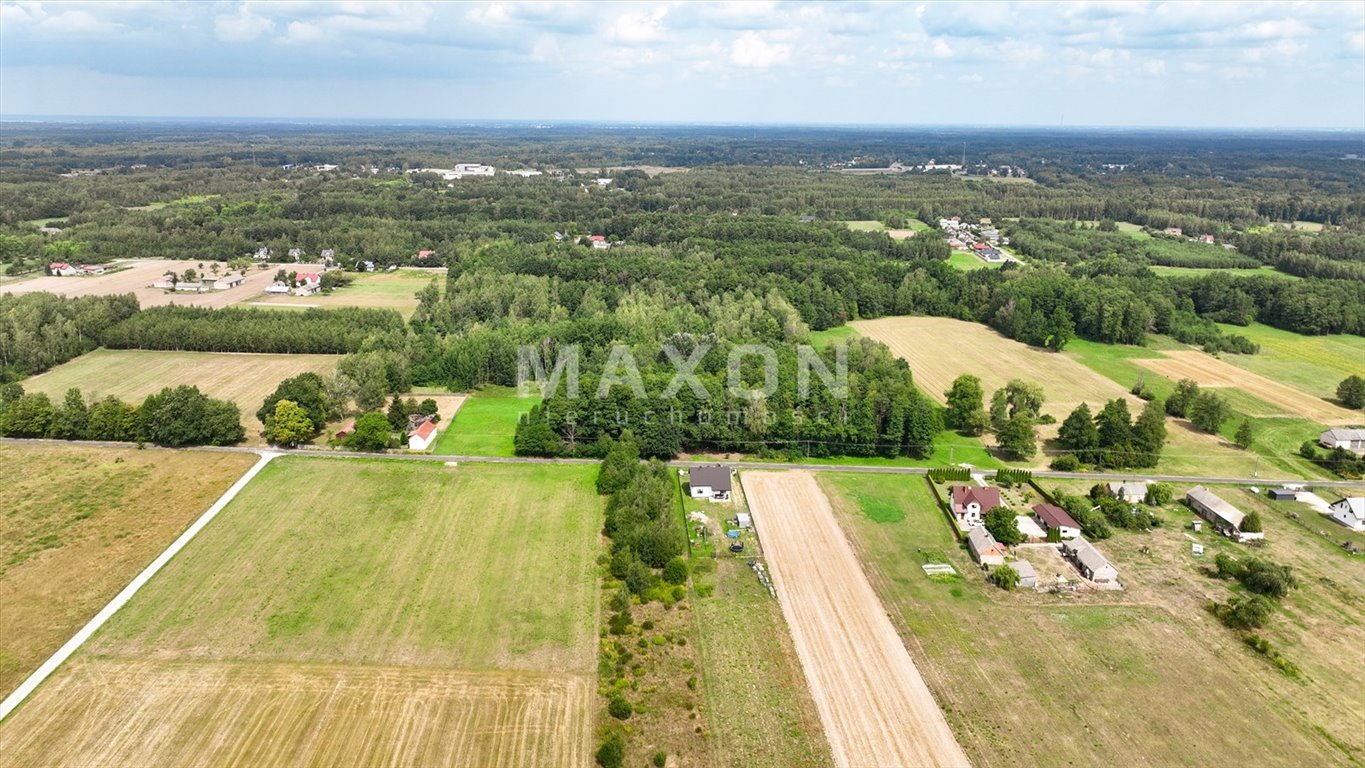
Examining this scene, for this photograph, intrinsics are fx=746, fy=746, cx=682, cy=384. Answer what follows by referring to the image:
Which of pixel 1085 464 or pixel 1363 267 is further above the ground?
pixel 1363 267

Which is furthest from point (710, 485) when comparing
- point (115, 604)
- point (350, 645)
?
point (115, 604)

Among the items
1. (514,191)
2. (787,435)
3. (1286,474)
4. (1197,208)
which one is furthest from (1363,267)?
(514,191)

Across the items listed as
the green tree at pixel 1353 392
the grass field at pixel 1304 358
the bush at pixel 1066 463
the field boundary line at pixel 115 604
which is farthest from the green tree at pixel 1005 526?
the grass field at pixel 1304 358

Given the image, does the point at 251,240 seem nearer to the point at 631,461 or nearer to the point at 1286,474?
the point at 631,461

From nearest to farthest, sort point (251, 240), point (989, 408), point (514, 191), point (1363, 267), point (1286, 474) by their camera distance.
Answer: point (1286, 474), point (989, 408), point (1363, 267), point (251, 240), point (514, 191)

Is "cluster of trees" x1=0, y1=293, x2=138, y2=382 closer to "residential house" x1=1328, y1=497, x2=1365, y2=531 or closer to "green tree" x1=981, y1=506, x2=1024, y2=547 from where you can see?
"green tree" x1=981, y1=506, x2=1024, y2=547

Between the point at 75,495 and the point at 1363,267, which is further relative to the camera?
the point at 1363,267

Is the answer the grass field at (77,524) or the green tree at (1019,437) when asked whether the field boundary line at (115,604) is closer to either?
the grass field at (77,524)

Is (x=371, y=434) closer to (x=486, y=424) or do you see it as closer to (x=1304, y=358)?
(x=486, y=424)
